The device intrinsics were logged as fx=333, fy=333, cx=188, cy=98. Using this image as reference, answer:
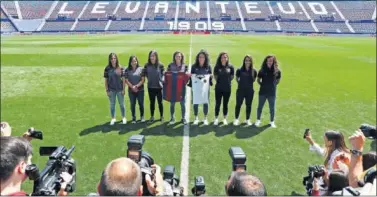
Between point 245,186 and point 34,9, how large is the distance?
68066 mm

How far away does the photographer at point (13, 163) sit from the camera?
2.32 m

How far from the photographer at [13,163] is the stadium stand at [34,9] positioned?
194 feet

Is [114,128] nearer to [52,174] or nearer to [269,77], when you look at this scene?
[269,77]

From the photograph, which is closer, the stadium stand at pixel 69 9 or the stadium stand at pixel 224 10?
the stadium stand at pixel 69 9

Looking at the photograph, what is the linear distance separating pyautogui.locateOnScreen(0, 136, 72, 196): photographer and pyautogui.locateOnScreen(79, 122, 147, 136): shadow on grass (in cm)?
534

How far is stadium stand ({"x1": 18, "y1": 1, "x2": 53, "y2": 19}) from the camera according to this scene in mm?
57062

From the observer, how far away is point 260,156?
259 inches

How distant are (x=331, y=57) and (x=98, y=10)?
57.4 metres

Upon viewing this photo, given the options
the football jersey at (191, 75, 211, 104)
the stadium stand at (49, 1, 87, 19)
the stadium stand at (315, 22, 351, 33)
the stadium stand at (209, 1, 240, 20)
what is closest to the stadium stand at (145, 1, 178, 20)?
the stadium stand at (209, 1, 240, 20)

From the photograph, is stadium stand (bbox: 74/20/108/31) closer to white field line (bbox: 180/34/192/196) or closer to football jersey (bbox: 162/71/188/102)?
white field line (bbox: 180/34/192/196)

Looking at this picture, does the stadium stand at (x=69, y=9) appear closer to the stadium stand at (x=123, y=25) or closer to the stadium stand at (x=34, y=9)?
the stadium stand at (x=34, y=9)

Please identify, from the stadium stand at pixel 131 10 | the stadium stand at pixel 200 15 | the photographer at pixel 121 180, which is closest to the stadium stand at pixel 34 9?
the stadium stand at pixel 200 15

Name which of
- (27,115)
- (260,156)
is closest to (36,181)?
(260,156)

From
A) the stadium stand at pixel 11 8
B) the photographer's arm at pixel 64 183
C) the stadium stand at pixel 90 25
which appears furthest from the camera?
the stadium stand at pixel 90 25
